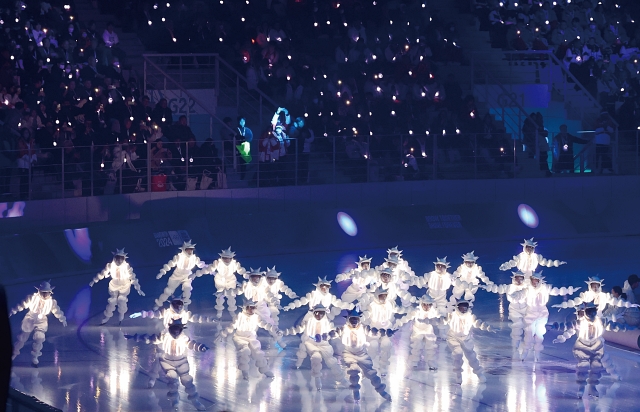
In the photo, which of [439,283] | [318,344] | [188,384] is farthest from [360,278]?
[188,384]

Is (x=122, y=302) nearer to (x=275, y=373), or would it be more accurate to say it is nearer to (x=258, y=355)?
(x=275, y=373)

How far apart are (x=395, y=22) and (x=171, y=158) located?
30.8 feet

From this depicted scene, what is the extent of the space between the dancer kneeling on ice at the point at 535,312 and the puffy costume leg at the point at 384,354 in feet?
7.50

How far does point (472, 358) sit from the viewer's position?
45.2ft

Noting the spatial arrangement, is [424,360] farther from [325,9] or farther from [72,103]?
[325,9]

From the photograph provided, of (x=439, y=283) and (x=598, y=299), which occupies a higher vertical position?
(x=439, y=283)

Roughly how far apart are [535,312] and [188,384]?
5.97 meters

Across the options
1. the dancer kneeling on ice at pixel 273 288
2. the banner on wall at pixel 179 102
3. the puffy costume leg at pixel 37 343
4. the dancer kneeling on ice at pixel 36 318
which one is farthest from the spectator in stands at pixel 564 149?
the puffy costume leg at pixel 37 343

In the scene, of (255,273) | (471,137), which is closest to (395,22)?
(471,137)

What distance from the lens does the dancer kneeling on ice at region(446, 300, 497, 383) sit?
13.8 m

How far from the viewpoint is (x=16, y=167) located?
20.9m

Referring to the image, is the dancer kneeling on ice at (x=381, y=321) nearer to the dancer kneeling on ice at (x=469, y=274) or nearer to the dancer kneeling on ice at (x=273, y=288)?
the dancer kneeling on ice at (x=273, y=288)

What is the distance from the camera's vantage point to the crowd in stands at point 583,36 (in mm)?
30641

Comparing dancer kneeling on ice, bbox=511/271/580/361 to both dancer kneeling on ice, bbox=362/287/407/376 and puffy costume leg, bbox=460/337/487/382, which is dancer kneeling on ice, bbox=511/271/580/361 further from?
dancer kneeling on ice, bbox=362/287/407/376
